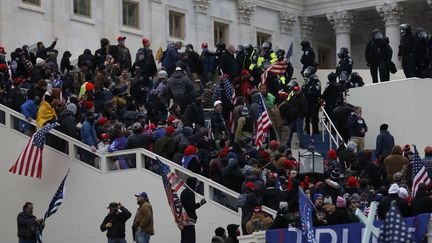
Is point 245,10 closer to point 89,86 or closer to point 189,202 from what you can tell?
point 89,86

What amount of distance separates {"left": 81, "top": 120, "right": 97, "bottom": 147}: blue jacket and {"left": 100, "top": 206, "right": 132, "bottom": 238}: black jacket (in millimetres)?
4183

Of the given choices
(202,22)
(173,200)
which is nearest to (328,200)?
(173,200)

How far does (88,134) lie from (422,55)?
34.0ft

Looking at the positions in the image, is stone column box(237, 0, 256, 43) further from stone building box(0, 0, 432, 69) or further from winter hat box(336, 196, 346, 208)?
winter hat box(336, 196, 346, 208)

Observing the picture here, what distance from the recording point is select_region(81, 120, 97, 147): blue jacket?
34.2m

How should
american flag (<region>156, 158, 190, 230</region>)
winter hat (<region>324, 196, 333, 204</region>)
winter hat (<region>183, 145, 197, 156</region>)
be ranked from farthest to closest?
winter hat (<region>183, 145, 197, 156</region>) < american flag (<region>156, 158, 190, 230</region>) < winter hat (<region>324, 196, 333, 204</region>)

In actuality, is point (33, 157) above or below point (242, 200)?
above

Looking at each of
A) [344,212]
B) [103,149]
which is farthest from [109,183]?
[344,212]

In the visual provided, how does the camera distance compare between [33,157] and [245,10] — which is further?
[245,10]

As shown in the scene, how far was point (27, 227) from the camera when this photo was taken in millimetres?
31594

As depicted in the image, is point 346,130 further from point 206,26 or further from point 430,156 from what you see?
point 206,26

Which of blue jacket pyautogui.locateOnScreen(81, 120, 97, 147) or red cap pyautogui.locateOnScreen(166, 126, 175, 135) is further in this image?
blue jacket pyautogui.locateOnScreen(81, 120, 97, 147)

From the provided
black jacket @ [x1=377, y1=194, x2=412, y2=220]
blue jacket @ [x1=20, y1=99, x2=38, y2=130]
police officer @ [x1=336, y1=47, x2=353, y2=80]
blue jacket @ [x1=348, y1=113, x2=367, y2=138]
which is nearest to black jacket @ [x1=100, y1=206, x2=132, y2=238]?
blue jacket @ [x1=20, y1=99, x2=38, y2=130]

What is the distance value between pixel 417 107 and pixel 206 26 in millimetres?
16498
